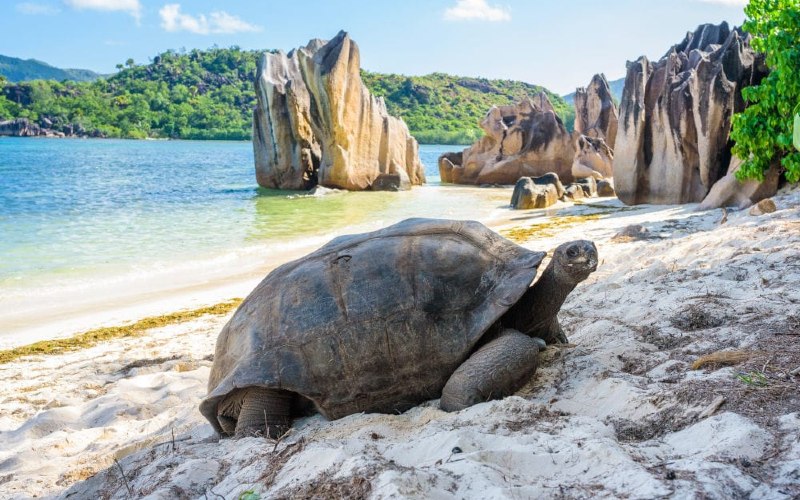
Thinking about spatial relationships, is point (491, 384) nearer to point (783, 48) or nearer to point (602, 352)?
point (602, 352)

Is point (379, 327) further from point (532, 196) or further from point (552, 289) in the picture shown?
point (532, 196)

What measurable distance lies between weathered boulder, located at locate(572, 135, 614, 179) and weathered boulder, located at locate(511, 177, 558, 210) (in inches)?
280

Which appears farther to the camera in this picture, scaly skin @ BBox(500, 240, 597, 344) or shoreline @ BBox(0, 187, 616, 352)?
shoreline @ BBox(0, 187, 616, 352)

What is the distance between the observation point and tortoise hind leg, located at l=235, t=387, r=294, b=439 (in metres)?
3.60

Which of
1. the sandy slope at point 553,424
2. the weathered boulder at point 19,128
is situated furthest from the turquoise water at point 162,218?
the weathered boulder at point 19,128

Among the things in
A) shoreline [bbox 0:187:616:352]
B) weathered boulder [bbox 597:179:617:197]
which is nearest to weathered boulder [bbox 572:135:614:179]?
weathered boulder [bbox 597:179:617:197]

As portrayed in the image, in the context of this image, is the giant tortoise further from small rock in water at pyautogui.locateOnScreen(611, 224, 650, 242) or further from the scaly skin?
small rock in water at pyautogui.locateOnScreen(611, 224, 650, 242)

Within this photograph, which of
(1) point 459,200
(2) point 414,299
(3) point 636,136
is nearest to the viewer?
(2) point 414,299

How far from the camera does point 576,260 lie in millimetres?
3607

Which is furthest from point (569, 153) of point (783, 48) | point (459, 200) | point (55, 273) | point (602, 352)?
point (602, 352)

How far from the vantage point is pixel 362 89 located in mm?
27047

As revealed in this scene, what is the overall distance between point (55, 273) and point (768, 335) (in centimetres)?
1068

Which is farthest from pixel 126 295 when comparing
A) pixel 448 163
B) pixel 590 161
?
pixel 448 163

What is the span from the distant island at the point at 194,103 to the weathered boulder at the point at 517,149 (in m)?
54.3
